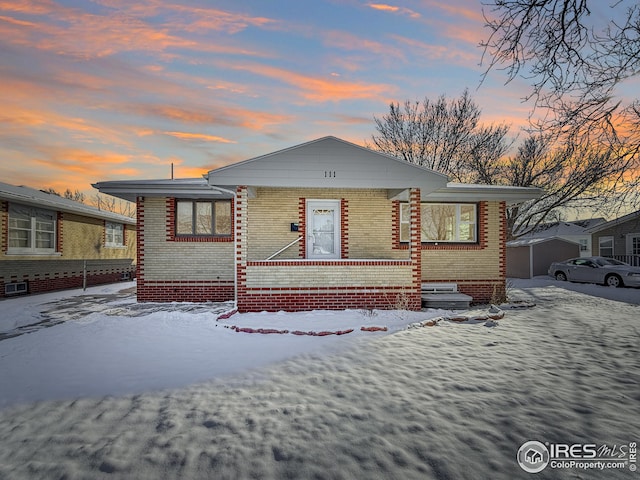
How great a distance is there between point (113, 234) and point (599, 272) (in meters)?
26.7

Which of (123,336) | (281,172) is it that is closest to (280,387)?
(123,336)

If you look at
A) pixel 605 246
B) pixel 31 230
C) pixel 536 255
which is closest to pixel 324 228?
pixel 31 230

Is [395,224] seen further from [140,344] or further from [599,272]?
[599,272]

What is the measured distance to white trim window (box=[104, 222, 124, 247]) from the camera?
707 inches

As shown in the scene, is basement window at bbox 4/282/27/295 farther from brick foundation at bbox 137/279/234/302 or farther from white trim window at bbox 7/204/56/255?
brick foundation at bbox 137/279/234/302

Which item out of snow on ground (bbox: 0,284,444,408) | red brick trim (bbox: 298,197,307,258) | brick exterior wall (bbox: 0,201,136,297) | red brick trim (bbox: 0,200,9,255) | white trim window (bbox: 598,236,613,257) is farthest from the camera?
white trim window (bbox: 598,236,613,257)

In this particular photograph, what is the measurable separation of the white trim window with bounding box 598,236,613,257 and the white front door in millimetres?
23610

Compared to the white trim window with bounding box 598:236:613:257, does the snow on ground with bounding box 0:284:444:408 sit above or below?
below

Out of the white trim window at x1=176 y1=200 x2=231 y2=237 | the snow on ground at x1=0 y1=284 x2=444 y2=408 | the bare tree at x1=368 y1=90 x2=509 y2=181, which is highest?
the bare tree at x1=368 y1=90 x2=509 y2=181

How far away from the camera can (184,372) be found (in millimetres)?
4480

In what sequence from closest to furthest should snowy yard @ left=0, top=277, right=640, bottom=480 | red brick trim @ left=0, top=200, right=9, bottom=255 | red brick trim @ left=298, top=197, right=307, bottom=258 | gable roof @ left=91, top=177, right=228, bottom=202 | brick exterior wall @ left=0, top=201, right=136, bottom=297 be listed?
snowy yard @ left=0, top=277, right=640, bottom=480 < gable roof @ left=91, top=177, right=228, bottom=202 < red brick trim @ left=298, top=197, right=307, bottom=258 < red brick trim @ left=0, top=200, right=9, bottom=255 < brick exterior wall @ left=0, top=201, right=136, bottom=297

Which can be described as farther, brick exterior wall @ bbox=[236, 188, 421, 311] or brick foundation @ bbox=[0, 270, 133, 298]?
brick foundation @ bbox=[0, 270, 133, 298]

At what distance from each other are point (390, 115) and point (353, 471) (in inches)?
1002

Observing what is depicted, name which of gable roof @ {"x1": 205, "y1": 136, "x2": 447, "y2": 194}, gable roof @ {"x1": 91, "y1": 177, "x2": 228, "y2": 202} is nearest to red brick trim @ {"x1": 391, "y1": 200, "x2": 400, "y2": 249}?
gable roof @ {"x1": 205, "y1": 136, "x2": 447, "y2": 194}
